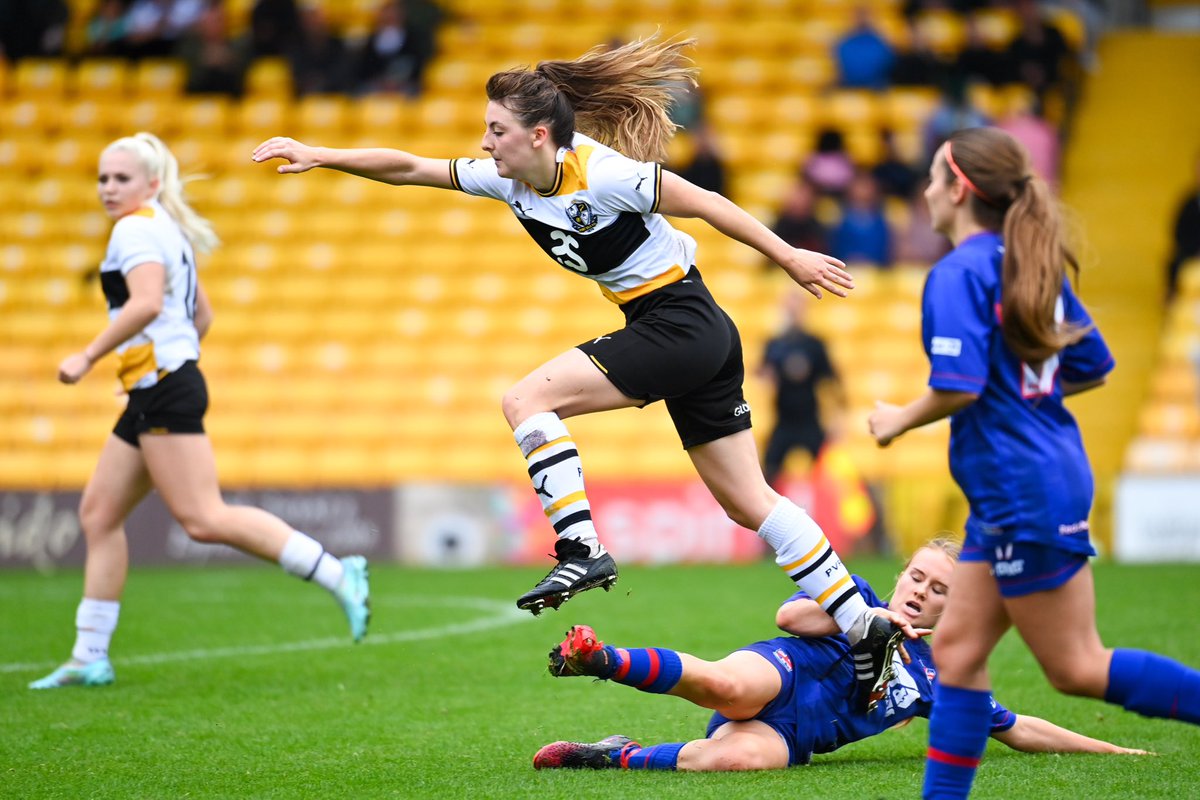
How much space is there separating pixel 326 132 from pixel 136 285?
405 inches

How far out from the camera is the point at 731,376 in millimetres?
5191

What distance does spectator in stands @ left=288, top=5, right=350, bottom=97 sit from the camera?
16750mm

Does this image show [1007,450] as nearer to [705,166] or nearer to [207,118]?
[705,166]

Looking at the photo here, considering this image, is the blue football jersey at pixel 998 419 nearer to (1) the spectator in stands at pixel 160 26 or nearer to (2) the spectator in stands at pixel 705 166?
(2) the spectator in stands at pixel 705 166

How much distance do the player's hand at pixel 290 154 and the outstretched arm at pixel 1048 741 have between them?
9.42ft

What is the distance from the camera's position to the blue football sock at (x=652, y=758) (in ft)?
15.5

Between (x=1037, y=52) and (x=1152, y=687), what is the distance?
12.4 metres

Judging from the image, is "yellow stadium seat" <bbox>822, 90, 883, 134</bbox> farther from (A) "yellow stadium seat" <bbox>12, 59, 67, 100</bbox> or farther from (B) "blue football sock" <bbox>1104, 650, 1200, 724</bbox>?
(B) "blue football sock" <bbox>1104, 650, 1200, 724</bbox>

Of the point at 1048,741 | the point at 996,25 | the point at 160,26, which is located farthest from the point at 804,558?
the point at 160,26

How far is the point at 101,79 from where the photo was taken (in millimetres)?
17375

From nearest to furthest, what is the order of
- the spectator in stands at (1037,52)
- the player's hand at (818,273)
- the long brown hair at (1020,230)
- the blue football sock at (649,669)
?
the long brown hair at (1020,230)
the blue football sock at (649,669)
the player's hand at (818,273)
the spectator in stands at (1037,52)

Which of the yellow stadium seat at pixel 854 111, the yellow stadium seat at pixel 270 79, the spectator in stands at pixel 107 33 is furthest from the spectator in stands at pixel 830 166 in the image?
the spectator in stands at pixel 107 33

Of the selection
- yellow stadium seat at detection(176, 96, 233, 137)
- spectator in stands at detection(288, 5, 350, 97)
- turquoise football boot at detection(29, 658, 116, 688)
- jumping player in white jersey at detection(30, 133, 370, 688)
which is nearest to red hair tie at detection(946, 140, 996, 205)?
jumping player in white jersey at detection(30, 133, 370, 688)

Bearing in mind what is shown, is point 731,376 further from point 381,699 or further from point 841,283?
point 381,699
